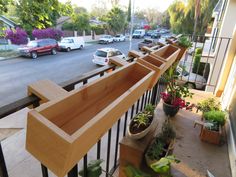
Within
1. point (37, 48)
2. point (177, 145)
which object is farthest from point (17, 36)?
point (177, 145)

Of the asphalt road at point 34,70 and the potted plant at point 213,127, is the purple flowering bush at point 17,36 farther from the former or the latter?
the potted plant at point 213,127

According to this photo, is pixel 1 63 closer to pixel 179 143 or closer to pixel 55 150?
pixel 179 143

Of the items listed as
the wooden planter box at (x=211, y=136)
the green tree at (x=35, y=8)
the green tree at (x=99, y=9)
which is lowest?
the wooden planter box at (x=211, y=136)

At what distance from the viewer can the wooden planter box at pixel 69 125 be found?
44 centimetres

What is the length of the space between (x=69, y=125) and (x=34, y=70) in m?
10.4

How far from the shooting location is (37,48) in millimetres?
12352

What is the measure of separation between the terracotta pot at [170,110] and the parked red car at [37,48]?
11.8 meters

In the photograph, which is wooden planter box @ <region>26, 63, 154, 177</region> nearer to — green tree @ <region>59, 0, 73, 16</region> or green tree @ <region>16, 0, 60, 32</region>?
green tree @ <region>16, 0, 60, 32</region>

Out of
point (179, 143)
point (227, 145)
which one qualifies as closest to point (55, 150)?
point (179, 143)

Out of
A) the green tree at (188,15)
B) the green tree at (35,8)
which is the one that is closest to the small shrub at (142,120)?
the green tree at (35,8)

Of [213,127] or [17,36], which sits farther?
[17,36]

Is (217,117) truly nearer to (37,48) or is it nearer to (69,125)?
(69,125)

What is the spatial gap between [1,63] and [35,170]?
31.7ft

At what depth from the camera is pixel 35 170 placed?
3.46 m
